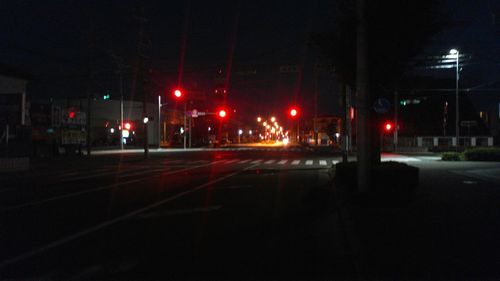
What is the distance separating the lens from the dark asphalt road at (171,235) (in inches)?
275

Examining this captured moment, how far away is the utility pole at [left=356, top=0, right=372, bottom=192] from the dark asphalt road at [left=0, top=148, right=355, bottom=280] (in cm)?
123

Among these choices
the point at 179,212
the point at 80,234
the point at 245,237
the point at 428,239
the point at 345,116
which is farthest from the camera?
the point at 345,116

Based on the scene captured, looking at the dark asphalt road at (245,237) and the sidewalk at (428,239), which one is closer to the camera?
the sidewalk at (428,239)

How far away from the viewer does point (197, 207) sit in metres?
13.2

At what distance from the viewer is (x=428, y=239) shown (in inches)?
327

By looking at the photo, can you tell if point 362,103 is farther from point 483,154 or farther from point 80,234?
point 483,154

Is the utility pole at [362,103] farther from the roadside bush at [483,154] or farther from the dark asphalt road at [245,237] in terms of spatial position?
the roadside bush at [483,154]

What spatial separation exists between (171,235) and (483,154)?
33.0 meters

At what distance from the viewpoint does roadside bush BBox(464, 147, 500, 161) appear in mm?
36219

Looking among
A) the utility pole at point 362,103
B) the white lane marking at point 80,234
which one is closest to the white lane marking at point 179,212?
the white lane marking at point 80,234

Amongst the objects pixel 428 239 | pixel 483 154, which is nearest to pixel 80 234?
pixel 428 239

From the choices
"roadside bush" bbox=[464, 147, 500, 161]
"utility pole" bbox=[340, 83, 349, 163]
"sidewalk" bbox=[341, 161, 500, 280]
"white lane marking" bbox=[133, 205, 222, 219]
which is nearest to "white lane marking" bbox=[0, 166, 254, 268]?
"white lane marking" bbox=[133, 205, 222, 219]

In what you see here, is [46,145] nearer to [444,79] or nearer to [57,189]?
[57,189]

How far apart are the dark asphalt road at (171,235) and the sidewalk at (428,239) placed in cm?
43
